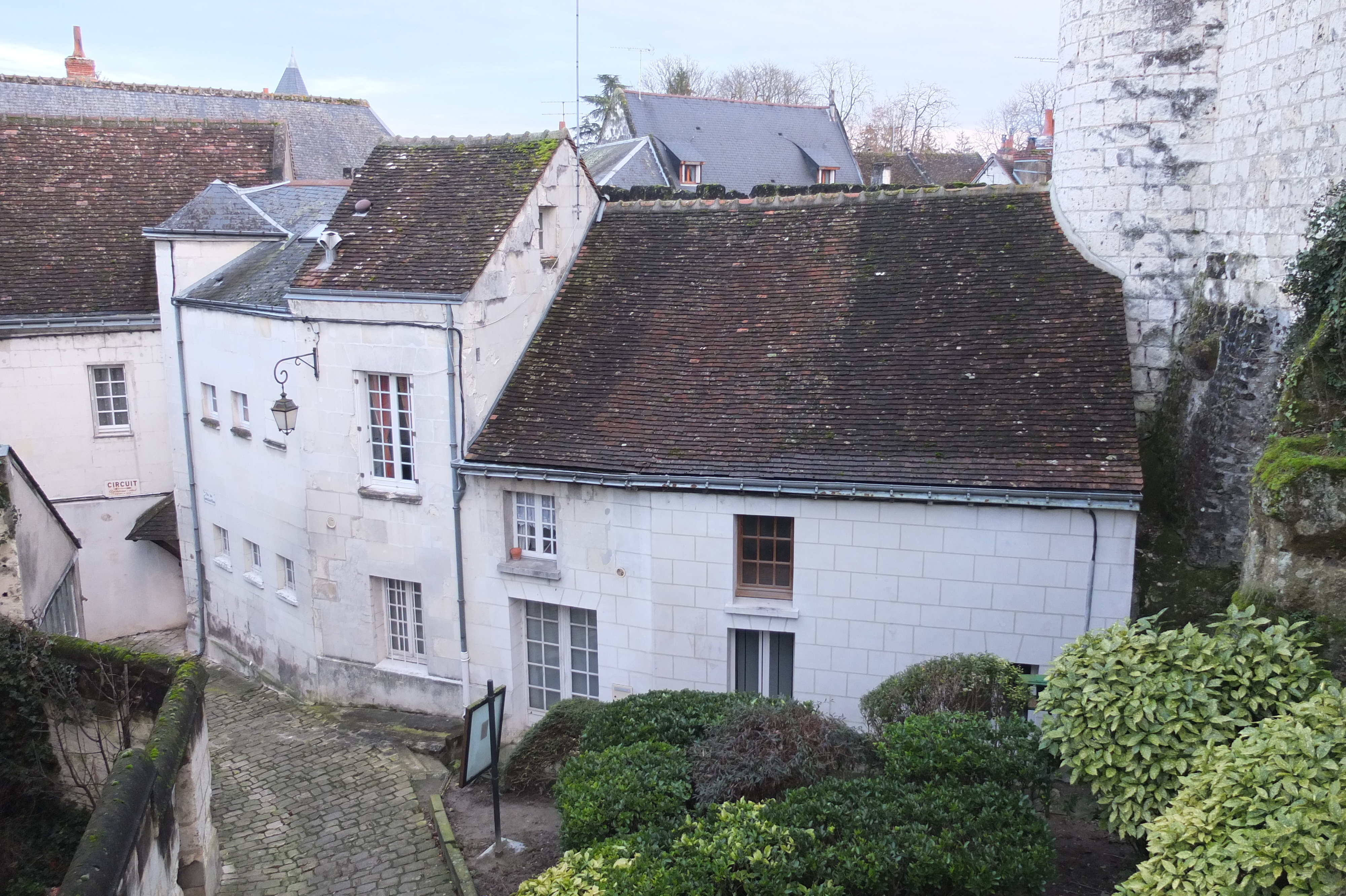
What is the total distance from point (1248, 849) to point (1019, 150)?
41716 millimetres

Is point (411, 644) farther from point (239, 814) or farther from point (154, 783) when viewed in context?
point (154, 783)

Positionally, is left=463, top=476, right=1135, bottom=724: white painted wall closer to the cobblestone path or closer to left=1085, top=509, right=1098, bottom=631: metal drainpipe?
left=1085, top=509, right=1098, bottom=631: metal drainpipe

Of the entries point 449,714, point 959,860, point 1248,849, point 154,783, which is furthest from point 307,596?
point 1248,849

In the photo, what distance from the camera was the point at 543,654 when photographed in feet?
49.5

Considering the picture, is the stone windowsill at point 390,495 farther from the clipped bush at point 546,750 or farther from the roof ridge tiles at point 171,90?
the roof ridge tiles at point 171,90

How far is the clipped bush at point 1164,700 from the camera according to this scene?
767 cm

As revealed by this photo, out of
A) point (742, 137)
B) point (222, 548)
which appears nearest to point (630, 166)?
point (742, 137)

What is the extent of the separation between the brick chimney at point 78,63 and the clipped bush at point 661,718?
30616mm

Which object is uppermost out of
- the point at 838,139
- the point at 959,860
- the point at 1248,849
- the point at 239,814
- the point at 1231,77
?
the point at 838,139

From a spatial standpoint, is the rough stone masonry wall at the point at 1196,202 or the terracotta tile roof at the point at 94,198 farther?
the terracotta tile roof at the point at 94,198

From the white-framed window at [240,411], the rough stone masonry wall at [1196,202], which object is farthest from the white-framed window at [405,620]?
the rough stone masonry wall at [1196,202]

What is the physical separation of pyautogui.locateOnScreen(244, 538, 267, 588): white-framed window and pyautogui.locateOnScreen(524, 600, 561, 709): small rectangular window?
5.76m

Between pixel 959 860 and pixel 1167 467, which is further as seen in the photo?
pixel 1167 467

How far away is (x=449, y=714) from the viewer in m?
15.6
